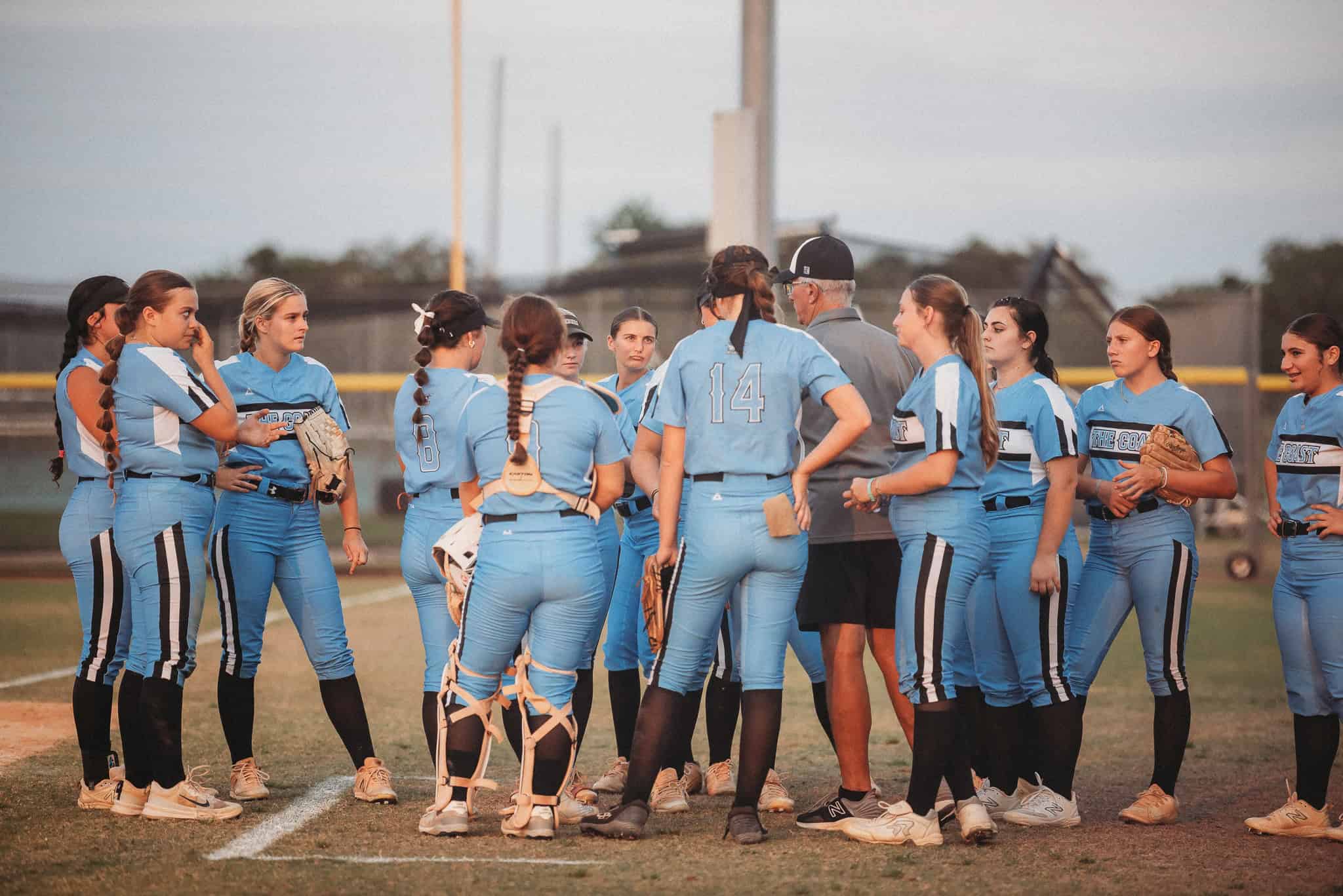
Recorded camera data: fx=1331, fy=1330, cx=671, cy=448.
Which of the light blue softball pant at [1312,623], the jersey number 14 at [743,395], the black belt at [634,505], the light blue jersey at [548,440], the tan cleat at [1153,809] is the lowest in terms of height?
the tan cleat at [1153,809]

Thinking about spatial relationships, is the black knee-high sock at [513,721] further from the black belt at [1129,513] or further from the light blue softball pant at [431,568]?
the black belt at [1129,513]

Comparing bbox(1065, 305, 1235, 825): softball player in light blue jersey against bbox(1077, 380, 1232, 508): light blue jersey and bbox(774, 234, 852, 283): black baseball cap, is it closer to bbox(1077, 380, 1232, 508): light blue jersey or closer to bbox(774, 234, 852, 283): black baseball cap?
bbox(1077, 380, 1232, 508): light blue jersey

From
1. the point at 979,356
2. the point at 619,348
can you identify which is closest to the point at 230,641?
the point at 619,348

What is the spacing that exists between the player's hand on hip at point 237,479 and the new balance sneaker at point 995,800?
324 centimetres

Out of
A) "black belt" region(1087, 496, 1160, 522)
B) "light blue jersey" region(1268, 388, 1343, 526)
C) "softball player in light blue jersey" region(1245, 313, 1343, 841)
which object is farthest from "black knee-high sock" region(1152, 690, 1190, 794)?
"light blue jersey" region(1268, 388, 1343, 526)

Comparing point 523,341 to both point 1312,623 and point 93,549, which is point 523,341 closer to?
point 93,549

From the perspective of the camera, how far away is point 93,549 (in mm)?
5309

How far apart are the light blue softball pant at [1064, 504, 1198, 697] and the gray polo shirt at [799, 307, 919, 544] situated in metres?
0.99

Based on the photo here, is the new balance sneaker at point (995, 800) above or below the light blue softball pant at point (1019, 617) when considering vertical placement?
below

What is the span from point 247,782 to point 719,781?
2012mm

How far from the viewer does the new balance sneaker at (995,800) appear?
5.48 metres

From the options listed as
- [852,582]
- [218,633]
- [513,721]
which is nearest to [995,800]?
[852,582]

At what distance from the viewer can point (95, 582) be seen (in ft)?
17.5

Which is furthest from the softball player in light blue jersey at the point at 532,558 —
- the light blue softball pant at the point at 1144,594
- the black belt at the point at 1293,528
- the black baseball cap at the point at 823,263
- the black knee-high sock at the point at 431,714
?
the black belt at the point at 1293,528
